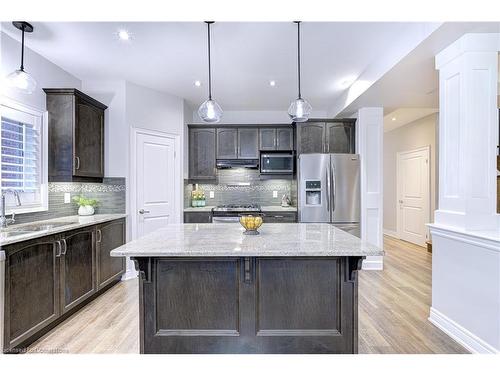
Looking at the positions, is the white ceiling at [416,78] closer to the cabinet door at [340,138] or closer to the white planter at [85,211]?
the cabinet door at [340,138]

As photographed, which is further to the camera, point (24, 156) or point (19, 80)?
point (24, 156)

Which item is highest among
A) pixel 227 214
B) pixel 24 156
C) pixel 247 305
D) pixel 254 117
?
pixel 254 117

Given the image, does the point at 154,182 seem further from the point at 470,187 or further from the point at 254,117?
the point at 470,187

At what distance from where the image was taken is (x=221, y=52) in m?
2.92

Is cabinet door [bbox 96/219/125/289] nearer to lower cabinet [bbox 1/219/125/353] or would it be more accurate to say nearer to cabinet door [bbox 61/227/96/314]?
lower cabinet [bbox 1/219/125/353]

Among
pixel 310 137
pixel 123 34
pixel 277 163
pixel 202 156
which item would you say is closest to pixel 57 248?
pixel 123 34

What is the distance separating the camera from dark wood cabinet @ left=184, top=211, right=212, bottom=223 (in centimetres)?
440

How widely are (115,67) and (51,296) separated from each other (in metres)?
2.57

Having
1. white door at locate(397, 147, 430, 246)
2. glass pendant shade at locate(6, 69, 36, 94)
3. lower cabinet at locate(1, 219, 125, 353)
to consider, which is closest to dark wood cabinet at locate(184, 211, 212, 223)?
lower cabinet at locate(1, 219, 125, 353)

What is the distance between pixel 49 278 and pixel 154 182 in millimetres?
1949

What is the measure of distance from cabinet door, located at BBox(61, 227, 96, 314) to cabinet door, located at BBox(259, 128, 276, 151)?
9.40 ft

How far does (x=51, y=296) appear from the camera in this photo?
2406 mm

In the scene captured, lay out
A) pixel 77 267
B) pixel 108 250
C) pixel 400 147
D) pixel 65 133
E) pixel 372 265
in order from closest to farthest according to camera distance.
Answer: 1. pixel 77 267
2. pixel 65 133
3. pixel 108 250
4. pixel 372 265
5. pixel 400 147
